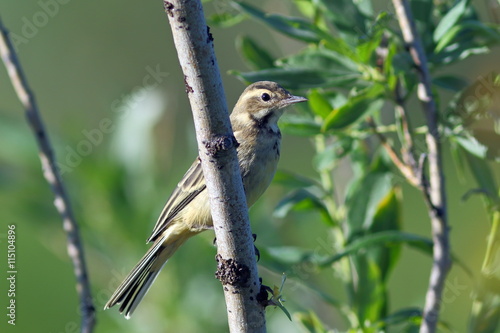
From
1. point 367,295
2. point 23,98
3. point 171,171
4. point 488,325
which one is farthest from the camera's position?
point 171,171

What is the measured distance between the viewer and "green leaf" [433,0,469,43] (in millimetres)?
2979

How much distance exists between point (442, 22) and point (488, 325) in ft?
4.04

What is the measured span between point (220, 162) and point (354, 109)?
1.05 metres

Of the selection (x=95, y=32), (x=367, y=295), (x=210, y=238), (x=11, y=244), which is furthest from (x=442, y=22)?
(x=95, y=32)

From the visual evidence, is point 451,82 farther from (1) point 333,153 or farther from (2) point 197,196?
(2) point 197,196

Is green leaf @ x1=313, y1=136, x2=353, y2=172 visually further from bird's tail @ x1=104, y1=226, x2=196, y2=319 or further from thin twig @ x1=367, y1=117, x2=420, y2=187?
bird's tail @ x1=104, y1=226, x2=196, y2=319

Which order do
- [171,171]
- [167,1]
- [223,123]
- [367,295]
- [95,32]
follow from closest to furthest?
[167,1] → [223,123] → [367,295] → [171,171] → [95,32]

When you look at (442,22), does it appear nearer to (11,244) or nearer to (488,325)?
(488,325)

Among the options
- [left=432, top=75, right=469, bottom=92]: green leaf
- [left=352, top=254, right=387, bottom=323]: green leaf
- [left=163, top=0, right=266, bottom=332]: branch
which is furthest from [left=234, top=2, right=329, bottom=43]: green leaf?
[left=163, top=0, right=266, bottom=332]: branch

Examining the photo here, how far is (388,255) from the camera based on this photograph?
3240 millimetres

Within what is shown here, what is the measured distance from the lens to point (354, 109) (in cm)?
301

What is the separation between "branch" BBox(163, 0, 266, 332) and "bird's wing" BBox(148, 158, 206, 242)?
1469mm

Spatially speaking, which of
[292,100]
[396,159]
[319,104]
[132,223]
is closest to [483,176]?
[396,159]

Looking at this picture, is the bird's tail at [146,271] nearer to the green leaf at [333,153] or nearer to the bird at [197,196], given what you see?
the bird at [197,196]
